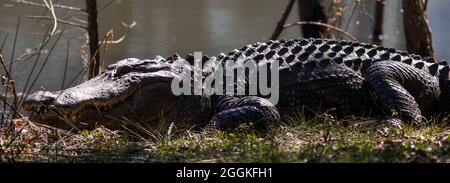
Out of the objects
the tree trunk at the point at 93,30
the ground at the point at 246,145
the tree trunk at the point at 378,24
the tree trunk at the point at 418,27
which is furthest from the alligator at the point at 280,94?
the tree trunk at the point at 378,24

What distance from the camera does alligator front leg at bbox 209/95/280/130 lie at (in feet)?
17.1

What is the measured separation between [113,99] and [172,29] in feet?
39.2

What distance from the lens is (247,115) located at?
5273 mm

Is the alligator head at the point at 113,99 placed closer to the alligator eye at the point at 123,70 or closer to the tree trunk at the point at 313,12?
the alligator eye at the point at 123,70

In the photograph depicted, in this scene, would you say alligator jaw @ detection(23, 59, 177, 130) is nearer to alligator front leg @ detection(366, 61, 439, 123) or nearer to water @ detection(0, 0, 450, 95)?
alligator front leg @ detection(366, 61, 439, 123)

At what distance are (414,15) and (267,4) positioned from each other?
1418cm

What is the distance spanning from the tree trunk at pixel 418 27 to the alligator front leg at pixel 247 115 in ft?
11.3

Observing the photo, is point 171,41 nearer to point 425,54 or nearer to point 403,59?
point 425,54

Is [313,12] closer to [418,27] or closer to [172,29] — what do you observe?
[418,27]

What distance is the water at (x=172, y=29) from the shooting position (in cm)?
1295

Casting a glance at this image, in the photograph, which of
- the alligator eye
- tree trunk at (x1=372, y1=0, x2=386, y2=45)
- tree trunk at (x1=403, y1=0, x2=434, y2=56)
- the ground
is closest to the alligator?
the alligator eye

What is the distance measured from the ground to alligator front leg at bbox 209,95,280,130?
136 millimetres

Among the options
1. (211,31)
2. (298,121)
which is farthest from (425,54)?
(211,31)

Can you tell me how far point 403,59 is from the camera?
605 cm
